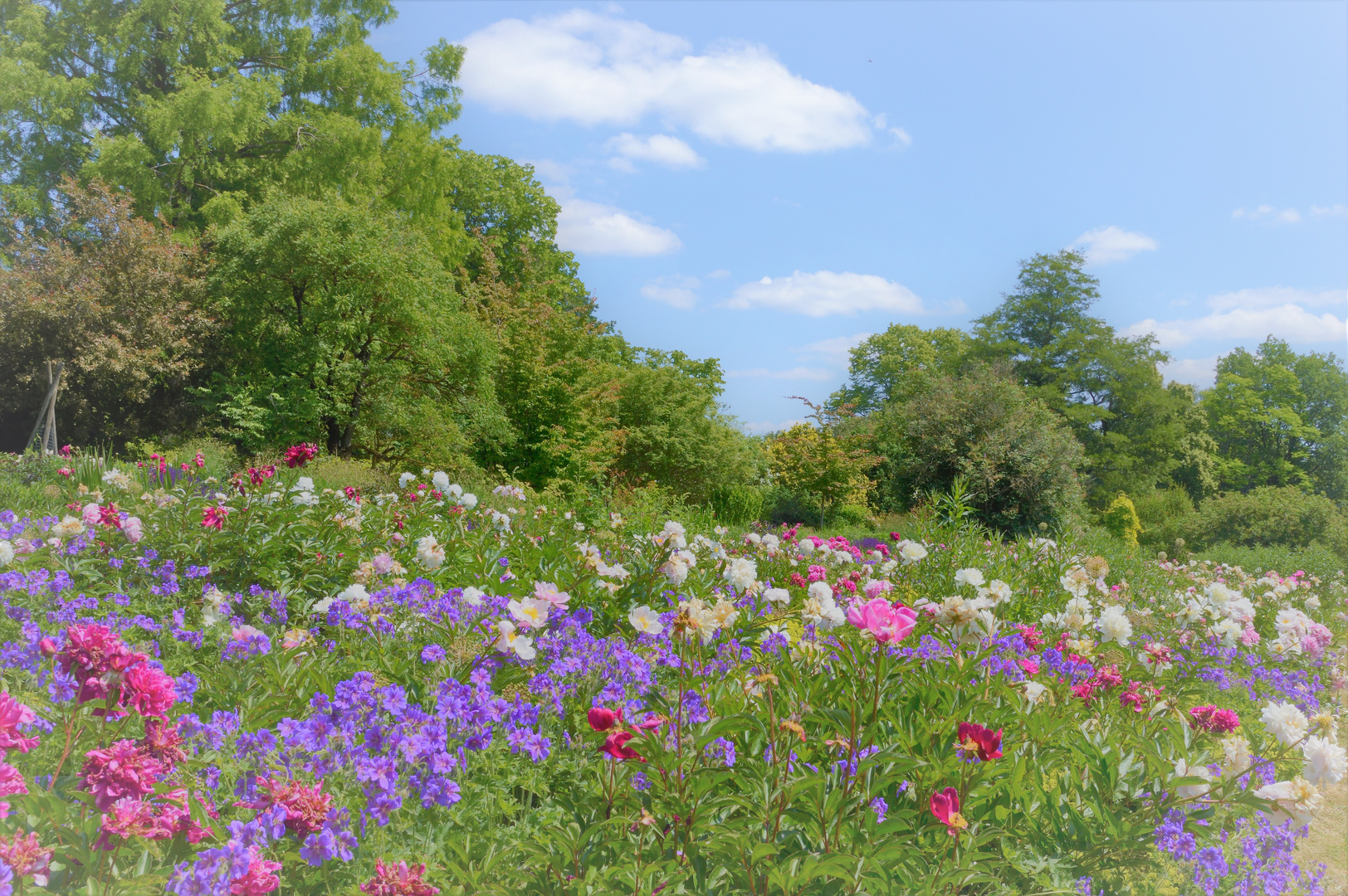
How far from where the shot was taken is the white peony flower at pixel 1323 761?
196cm

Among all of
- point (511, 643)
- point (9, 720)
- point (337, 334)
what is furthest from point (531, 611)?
point (337, 334)

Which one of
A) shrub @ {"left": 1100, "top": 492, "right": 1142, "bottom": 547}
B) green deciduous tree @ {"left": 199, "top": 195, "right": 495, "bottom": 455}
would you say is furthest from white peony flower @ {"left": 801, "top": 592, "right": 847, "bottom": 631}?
shrub @ {"left": 1100, "top": 492, "right": 1142, "bottom": 547}

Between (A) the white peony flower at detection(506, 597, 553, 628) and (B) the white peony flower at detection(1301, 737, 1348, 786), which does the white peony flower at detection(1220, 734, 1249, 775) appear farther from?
(A) the white peony flower at detection(506, 597, 553, 628)

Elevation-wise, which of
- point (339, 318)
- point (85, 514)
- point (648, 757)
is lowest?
point (648, 757)

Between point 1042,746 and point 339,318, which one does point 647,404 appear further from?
point 1042,746

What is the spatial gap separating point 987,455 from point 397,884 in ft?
45.8

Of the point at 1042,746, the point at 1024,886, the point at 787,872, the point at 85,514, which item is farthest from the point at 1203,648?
the point at 85,514

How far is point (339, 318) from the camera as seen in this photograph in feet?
40.6

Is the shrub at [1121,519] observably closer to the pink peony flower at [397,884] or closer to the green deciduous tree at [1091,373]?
the green deciduous tree at [1091,373]

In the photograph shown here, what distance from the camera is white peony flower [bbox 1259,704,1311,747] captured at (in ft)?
6.53

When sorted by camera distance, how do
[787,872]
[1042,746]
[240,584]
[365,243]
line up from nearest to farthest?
[787,872]
[1042,746]
[240,584]
[365,243]

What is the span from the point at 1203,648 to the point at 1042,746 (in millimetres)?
Result: 2412

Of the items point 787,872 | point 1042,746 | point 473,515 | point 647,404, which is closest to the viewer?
point 787,872

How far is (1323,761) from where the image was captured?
1.97m
